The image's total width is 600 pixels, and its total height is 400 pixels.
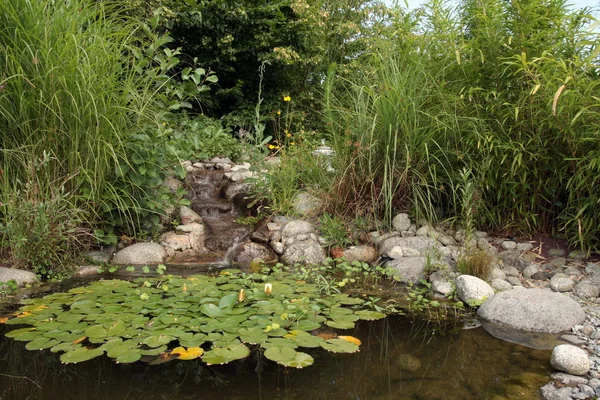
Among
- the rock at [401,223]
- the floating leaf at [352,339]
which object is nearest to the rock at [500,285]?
the rock at [401,223]

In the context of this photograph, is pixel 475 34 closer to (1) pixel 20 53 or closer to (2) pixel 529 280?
(2) pixel 529 280

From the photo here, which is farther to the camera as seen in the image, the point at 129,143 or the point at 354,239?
the point at 354,239

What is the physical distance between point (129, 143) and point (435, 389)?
3125mm

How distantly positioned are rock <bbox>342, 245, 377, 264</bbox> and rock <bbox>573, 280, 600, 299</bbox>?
1.62 meters

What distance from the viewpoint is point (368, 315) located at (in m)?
2.84

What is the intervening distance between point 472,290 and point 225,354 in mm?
1867

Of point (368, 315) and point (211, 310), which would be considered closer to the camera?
point (211, 310)

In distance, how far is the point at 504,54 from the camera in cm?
397

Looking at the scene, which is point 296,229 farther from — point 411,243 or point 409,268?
point 409,268

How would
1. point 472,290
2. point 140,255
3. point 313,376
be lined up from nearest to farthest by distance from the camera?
point 313,376 → point 472,290 → point 140,255

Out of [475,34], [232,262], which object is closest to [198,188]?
[232,262]

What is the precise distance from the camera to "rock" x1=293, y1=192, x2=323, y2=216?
15.9 feet

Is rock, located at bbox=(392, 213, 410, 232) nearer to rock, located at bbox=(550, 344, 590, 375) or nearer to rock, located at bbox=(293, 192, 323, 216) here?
rock, located at bbox=(293, 192, 323, 216)

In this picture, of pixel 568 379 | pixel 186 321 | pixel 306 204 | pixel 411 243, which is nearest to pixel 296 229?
pixel 306 204
